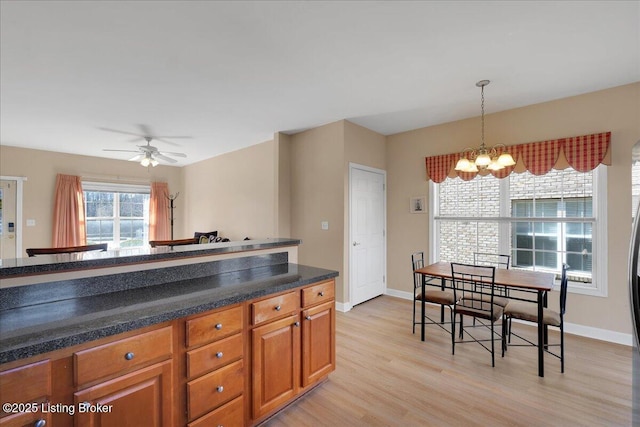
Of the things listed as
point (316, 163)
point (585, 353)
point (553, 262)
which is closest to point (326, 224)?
point (316, 163)

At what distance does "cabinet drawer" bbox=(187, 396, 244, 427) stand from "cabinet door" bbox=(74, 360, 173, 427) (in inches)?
7.0

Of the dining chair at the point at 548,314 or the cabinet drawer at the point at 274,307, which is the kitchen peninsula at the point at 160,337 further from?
the dining chair at the point at 548,314

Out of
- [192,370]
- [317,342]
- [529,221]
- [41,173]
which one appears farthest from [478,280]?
[41,173]

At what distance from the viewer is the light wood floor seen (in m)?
1.90

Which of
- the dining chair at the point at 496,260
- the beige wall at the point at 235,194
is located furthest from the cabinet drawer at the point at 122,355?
the dining chair at the point at 496,260

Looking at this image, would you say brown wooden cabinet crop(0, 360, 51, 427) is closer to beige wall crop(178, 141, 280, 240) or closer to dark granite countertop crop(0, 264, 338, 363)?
dark granite countertop crop(0, 264, 338, 363)

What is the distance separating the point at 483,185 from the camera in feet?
12.9

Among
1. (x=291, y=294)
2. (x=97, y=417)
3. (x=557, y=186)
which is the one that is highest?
(x=557, y=186)

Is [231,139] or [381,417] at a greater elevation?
[231,139]

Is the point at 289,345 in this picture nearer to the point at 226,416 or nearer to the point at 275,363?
the point at 275,363

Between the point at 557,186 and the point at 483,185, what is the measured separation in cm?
79

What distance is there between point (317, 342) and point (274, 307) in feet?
1.79

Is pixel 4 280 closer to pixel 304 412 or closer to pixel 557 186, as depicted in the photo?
pixel 304 412

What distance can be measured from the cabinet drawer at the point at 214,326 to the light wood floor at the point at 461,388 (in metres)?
0.81
